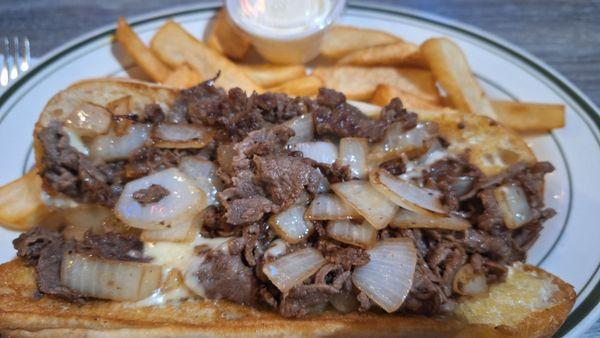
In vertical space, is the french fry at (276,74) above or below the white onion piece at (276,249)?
above

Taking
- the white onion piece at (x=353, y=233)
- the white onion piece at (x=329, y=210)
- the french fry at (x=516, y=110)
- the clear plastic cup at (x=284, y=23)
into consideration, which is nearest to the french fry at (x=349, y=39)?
the clear plastic cup at (x=284, y=23)

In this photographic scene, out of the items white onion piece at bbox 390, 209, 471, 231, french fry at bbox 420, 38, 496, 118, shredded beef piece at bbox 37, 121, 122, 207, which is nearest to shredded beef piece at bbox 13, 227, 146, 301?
shredded beef piece at bbox 37, 121, 122, 207

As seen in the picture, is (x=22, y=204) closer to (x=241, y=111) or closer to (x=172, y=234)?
(x=172, y=234)

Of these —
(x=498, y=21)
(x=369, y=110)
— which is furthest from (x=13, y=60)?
(x=498, y=21)

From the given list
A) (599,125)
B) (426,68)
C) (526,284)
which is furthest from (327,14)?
(526,284)

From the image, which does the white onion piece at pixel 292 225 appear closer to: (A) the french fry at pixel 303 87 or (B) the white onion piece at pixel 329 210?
(B) the white onion piece at pixel 329 210

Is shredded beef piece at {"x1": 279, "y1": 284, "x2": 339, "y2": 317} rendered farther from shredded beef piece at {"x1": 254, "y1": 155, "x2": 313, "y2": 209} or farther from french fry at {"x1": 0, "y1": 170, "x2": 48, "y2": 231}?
french fry at {"x1": 0, "y1": 170, "x2": 48, "y2": 231}
